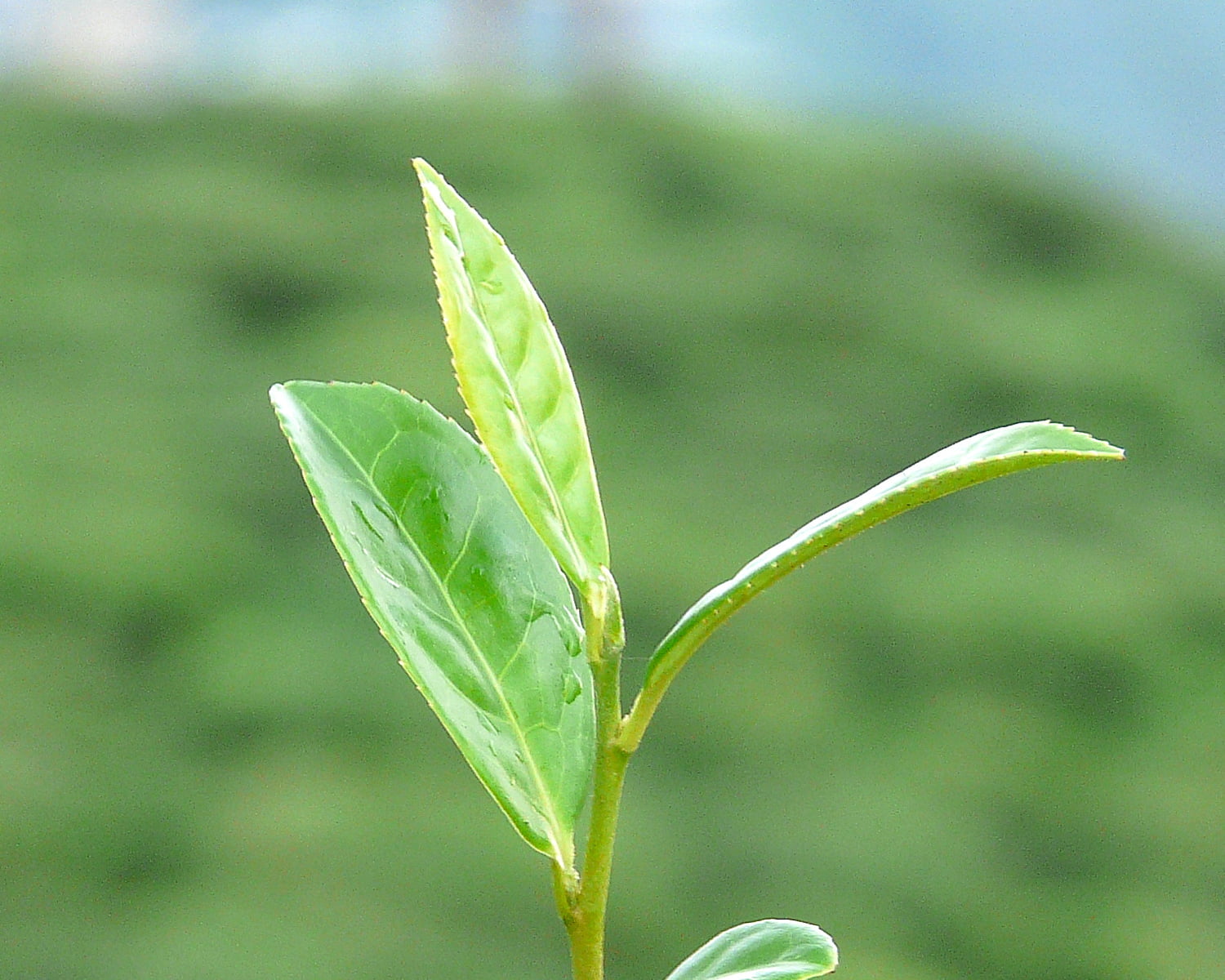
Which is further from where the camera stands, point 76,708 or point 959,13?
point 959,13

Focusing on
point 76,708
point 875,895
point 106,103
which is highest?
point 106,103

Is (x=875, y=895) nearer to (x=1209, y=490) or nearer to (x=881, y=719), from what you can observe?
(x=881, y=719)

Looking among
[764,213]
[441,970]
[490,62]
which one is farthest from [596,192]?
[441,970]

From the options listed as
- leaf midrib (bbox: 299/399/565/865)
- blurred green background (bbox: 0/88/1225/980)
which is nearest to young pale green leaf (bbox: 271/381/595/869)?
leaf midrib (bbox: 299/399/565/865)

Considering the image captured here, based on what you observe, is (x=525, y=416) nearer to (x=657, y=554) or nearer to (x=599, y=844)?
(x=599, y=844)

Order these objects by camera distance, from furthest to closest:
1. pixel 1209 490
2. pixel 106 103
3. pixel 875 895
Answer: pixel 106 103 → pixel 1209 490 → pixel 875 895

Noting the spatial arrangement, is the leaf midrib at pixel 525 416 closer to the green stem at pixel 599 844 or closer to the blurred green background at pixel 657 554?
the green stem at pixel 599 844

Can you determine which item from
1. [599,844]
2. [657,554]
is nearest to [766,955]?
[599,844]
